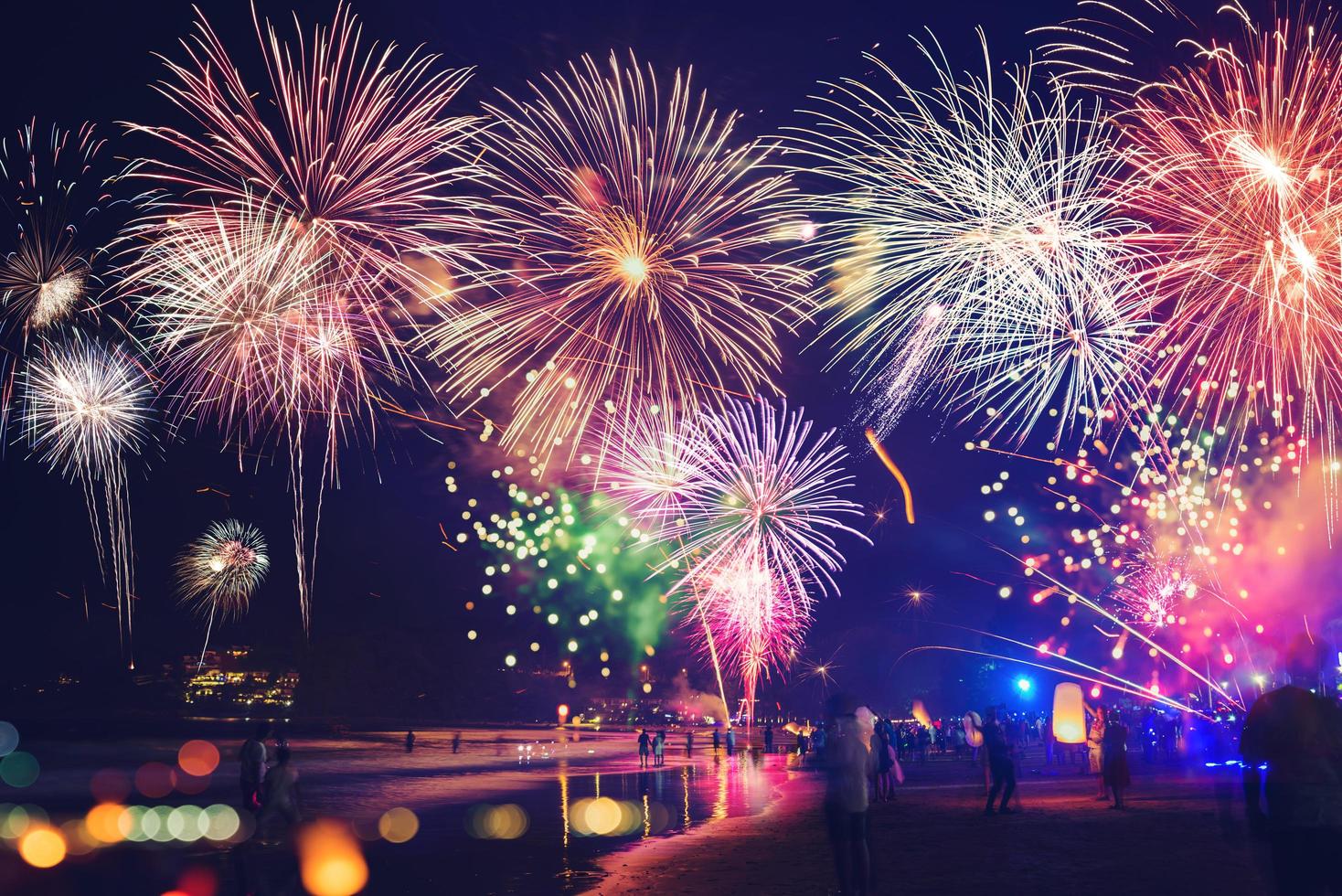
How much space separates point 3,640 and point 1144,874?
81.3 m

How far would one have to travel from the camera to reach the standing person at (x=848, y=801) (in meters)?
8.34

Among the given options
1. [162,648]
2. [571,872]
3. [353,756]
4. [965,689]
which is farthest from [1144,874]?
[965,689]

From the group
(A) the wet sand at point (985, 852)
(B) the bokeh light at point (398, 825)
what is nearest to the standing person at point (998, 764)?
(A) the wet sand at point (985, 852)

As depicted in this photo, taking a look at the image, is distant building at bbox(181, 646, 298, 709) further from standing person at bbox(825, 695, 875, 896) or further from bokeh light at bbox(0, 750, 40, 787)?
standing person at bbox(825, 695, 875, 896)

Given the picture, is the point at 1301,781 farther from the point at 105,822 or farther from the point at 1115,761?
the point at 105,822

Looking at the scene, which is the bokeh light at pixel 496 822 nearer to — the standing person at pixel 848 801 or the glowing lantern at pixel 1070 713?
the standing person at pixel 848 801

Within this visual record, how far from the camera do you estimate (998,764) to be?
15.9m

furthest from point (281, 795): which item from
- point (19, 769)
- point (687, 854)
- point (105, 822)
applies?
point (19, 769)

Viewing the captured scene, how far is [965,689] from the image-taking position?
476ft

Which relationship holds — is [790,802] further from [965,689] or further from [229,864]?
[965,689]

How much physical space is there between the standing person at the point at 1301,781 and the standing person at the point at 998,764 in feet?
33.7

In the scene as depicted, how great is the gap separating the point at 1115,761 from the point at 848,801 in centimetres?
975

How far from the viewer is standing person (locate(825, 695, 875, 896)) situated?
8.34 meters

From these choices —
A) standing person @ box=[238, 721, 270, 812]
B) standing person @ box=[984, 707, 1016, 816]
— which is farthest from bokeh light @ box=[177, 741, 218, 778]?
standing person @ box=[984, 707, 1016, 816]
